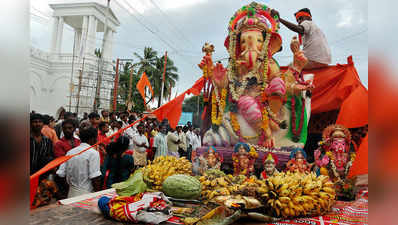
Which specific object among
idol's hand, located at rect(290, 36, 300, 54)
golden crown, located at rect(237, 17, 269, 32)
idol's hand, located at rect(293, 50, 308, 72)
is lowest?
idol's hand, located at rect(293, 50, 308, 72)

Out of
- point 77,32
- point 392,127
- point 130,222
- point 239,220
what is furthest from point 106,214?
point 77,32

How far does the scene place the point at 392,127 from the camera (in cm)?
60

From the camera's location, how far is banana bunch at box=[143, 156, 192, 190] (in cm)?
353

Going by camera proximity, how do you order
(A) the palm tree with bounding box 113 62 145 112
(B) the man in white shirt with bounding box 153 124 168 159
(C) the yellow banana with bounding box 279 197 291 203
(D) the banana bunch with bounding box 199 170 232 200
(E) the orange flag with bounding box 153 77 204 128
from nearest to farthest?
1. (C) the yellow banana with bounding box 279 197 291 203
2. (D) the banana bunch with bounding box 199 170 232 200
3. (E) the orange flag with bounding box 153 77 204 128
4. (B) the man in white shirt with bounding box 153 124 168 159
5. (A) the palm tree with bounding box 113 62 145 112

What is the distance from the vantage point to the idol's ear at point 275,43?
4565 mm

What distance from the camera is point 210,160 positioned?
4113 millimetres

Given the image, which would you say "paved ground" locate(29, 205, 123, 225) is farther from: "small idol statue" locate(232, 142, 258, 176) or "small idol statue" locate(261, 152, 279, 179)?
"small idol statue" locate(261, 152, 279, 179)

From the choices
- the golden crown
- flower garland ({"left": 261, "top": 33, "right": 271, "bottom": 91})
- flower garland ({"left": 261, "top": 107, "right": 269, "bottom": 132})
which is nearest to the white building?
the golden crown

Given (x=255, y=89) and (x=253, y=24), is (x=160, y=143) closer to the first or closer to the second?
(x=255, y=89)

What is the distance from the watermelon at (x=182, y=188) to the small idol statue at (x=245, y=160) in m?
0.84

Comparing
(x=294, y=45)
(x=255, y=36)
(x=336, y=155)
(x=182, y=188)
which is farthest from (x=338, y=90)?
(x=182, y=188)

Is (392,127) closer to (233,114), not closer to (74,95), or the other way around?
(233,114)

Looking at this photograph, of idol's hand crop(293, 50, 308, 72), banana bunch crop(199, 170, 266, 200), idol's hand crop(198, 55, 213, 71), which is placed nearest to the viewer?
banana bunch crop(199, 170, 266, 200)

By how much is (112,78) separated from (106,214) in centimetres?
1919
